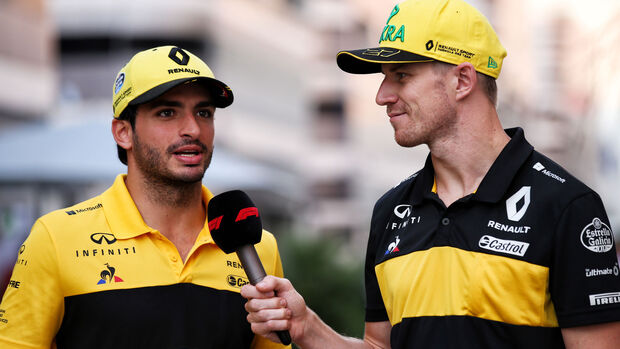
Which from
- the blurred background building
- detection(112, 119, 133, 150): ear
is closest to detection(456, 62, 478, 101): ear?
detection(112, 119, 133, 150): ear

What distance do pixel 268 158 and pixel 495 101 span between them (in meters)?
30.1

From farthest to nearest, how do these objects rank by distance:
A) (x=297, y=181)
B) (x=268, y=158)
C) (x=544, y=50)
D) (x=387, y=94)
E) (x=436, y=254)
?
1. (x=297, y=181)
2. (x=268, y=158)
3. (x=544, y=50)
4. (x=387, y=94)
5. (x=436, y=254)

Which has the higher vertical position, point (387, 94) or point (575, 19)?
point (575, 19)

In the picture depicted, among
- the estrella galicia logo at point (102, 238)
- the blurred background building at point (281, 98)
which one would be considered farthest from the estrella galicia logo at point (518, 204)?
the blurred background building at point (281, 98)

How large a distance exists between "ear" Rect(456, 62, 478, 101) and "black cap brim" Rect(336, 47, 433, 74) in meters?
0.13

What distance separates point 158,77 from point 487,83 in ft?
4.43

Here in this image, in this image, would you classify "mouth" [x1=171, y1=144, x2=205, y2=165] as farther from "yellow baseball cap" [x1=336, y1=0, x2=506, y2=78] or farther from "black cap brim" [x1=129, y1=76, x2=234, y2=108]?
"yellow baseball cap" [x1=336, y1=0, x2=506, y2=78]

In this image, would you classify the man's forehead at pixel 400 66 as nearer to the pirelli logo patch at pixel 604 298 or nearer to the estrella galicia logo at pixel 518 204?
the estrella galicia logo at pixel 518 204

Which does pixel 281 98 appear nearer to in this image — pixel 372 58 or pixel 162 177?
pixel 162 177

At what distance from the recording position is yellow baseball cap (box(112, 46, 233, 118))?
362 centimetres

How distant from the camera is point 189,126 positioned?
3.67 meters

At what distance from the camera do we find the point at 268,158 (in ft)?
110

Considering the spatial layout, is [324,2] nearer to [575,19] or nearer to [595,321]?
[575,19]

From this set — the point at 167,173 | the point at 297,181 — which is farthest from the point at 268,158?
the point at 167,173
